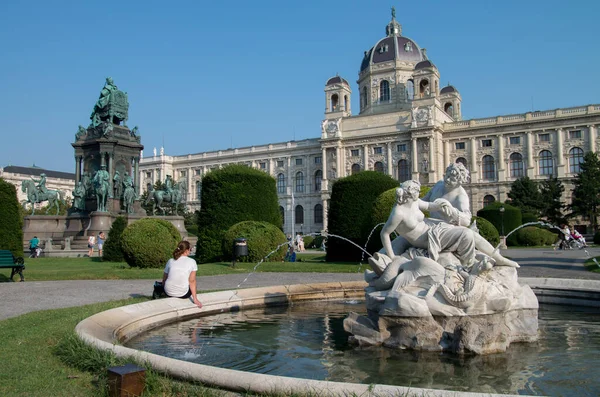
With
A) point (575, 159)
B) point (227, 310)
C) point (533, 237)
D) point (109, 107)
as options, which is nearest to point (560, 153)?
point (575, 159)

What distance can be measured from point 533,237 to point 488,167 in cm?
2646

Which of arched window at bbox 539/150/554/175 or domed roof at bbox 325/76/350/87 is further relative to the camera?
domed roof at bbox 325/76/350/87

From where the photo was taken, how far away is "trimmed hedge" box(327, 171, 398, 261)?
18.4 metres

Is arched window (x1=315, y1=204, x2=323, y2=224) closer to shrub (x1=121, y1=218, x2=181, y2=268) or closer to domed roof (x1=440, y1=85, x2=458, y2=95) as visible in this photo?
domed roof (x1=440, y1=85, x2=458, y2=95)

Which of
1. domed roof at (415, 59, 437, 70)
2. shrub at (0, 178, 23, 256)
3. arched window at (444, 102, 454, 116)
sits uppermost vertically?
domed roof at (415, 59, 437, 70)

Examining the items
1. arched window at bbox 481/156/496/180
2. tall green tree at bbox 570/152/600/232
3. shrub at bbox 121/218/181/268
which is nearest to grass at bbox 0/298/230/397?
shrub at bbox 121/218/181/268

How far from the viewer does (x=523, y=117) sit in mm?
55750

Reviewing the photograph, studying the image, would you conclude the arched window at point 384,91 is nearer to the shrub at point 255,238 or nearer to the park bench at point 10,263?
the shrub at point 255,238

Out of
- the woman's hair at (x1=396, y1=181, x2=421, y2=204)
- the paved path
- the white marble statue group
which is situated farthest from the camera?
the paved path

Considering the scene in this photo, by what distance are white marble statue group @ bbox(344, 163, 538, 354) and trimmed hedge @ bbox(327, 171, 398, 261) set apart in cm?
1222

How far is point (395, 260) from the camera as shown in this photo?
5.22 metres

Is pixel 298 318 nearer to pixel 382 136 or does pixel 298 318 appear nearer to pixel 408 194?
pixel 408 194

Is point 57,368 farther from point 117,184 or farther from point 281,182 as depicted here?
point 281,182

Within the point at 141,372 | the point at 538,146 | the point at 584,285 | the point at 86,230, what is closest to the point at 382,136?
the point at 538,146
